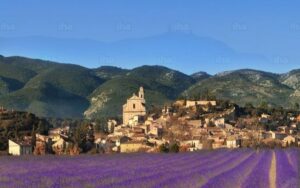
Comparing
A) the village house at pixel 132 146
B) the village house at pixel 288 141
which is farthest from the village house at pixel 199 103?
the village house at pixel 132 146

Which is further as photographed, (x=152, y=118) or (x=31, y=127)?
(x=152, y=118)

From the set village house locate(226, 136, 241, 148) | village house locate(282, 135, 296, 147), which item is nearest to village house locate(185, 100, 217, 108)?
village house locate(282, 135, 296, 147)

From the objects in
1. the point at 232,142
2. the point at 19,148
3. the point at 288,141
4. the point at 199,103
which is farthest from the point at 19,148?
the point at 199,103

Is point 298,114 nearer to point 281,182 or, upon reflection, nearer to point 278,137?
point 278,137

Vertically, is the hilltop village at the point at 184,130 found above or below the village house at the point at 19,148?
above

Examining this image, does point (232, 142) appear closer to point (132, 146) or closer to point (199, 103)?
point (132, 146)

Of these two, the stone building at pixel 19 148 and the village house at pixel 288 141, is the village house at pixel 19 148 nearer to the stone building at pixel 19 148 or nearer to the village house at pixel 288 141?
the stone building at pixel 19 148

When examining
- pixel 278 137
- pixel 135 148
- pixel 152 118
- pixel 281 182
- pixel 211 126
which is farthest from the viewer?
pixel 152 118

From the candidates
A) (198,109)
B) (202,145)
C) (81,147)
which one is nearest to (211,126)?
(198,109)

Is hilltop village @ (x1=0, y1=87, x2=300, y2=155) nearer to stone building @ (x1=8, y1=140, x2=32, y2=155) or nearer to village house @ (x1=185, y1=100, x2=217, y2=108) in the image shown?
village house @ (x1=185, y1=100, x2=217, y2=108)
